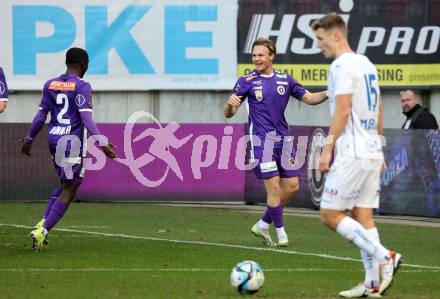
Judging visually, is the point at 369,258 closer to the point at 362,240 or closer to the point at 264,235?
the point at 362,240

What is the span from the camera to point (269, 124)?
13.9 metres

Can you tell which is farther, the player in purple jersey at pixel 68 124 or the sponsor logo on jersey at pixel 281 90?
the sponsor logo on jersey at pixel 281 90

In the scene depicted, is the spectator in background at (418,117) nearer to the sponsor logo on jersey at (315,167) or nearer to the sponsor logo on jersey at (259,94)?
the sponsor logo on jersey at (315,167)

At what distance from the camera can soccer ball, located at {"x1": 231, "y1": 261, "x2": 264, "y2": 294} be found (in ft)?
31.5

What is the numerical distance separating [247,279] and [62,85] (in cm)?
447

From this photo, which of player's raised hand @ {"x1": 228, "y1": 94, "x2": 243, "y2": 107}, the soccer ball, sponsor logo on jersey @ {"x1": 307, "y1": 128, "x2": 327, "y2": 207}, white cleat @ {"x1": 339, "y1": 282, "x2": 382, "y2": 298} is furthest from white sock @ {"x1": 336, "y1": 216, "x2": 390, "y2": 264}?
sponsor logo on jersey @ {"x1": 307, "y1": 128, "x2": 327, "y2": 207}

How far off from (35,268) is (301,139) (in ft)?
33.4

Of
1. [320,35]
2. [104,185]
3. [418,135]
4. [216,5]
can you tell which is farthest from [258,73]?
[216,5]

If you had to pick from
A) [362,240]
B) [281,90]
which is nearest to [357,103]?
[362,240]

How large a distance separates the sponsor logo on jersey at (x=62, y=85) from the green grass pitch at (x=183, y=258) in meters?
1.81

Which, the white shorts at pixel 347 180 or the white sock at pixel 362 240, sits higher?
the white shorts at pixel 347 180

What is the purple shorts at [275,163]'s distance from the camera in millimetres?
13812

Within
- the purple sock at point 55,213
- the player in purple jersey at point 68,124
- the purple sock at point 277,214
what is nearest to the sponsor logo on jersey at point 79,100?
the player in purple jersey at point 68,124

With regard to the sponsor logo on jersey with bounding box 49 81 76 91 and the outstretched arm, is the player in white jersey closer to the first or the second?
the outstretched arm
